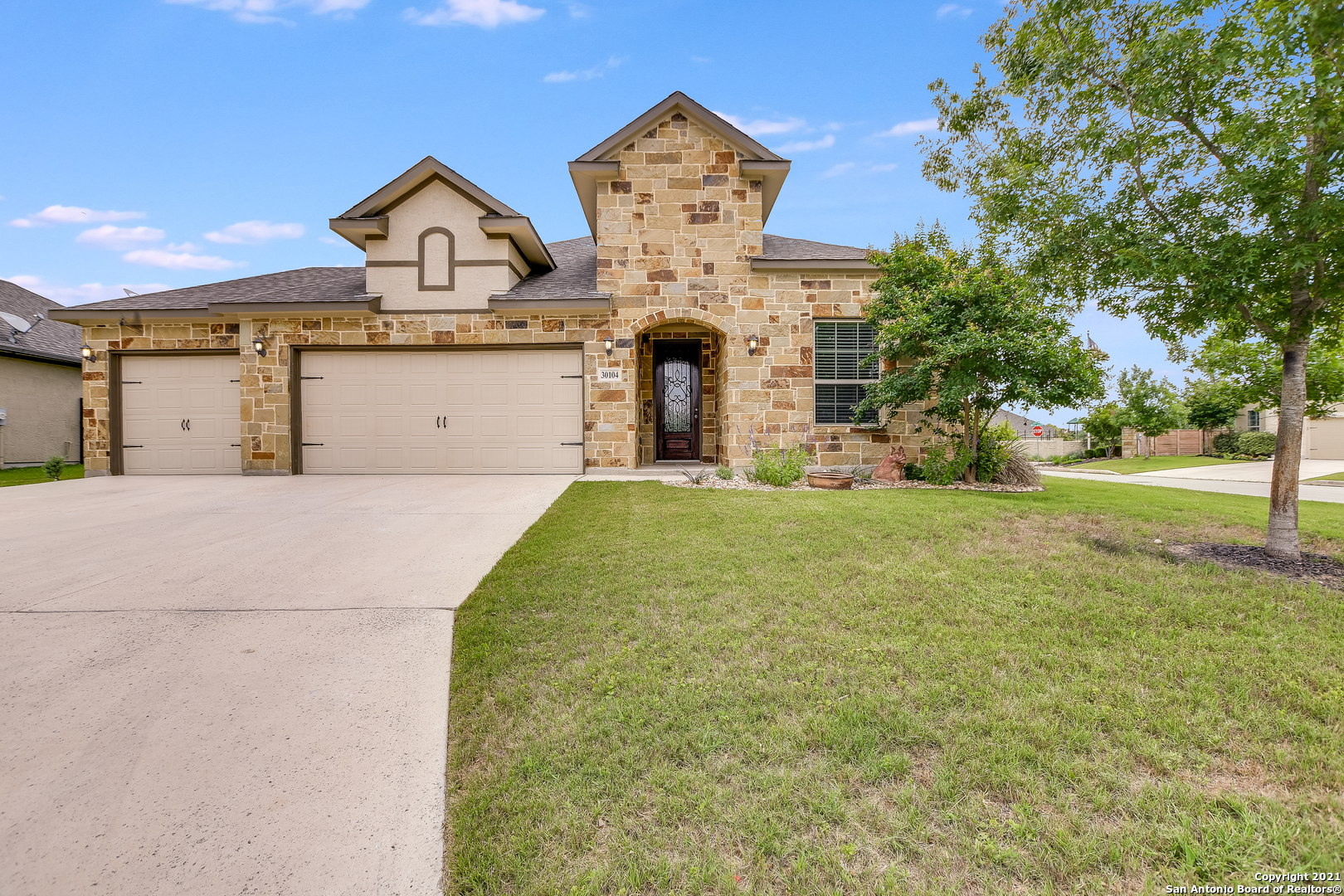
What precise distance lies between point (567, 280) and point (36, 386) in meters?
A: 14.4

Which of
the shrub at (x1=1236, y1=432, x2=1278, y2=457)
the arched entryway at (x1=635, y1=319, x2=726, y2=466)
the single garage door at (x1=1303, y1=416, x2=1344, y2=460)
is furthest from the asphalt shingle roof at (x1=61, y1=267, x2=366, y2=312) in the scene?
the single garage door at (x1=1303, y1=416, x2=1344, y2=460)

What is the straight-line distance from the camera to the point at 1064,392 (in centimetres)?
790

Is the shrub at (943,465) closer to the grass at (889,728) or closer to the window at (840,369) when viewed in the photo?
the window at (840,369)

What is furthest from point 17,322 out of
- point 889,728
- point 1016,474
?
point 1016,474

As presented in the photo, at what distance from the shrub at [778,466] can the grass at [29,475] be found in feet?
42.4

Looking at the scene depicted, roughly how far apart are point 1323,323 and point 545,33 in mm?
15898

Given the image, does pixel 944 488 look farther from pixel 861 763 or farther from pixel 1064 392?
pixel 861 763

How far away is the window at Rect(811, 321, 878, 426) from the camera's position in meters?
9.88

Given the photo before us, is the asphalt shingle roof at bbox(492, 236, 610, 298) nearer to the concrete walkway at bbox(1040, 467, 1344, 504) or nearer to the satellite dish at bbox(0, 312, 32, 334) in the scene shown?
the concrete walkway at bbox(1040, 467, 1344, 504)

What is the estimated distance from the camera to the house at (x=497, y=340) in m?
9.77

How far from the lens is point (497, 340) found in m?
9.90

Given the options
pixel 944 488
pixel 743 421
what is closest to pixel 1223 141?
pixel 944 488

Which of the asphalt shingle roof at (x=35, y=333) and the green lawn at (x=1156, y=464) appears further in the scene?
the green lawn at (x=1156, y=464)

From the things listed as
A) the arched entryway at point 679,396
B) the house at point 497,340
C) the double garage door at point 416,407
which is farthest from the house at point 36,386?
the arched entryway at point 679,396
